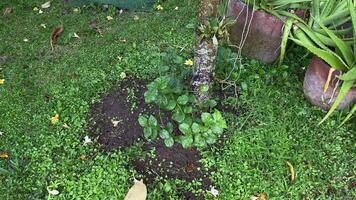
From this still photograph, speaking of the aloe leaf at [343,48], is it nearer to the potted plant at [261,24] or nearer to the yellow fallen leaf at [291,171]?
the potted plant at [261,24]

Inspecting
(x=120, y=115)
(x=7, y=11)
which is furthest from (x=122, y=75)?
(x=7, y=11)

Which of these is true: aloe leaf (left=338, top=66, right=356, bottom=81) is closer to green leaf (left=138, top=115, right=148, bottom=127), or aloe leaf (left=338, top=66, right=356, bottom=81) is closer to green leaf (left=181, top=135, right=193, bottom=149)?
green leaf (left=181, top=135, right=193, bottom=149)

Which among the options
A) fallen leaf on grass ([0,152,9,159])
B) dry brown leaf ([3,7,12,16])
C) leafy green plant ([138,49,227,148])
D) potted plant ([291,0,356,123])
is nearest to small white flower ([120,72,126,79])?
leafy green plant ([138,49,227,148])

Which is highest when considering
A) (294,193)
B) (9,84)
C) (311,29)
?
(311,29)

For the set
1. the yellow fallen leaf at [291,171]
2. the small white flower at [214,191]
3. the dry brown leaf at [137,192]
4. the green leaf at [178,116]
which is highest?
the green leaf at [178,116]

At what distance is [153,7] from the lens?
390cm

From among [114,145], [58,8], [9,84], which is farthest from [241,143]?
[58,8]

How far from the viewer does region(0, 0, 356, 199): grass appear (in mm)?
2535

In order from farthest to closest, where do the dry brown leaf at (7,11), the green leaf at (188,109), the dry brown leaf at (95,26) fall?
the dry brown leaf at (7,11) → the dry brown leaf at (95,26) → the green leaf at (188,109)

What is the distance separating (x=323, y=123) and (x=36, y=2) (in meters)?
2.69

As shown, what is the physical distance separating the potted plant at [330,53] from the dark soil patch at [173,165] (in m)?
0.88

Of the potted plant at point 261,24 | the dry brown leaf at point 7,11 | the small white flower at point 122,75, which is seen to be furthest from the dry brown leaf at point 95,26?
the potted plant at point 261,24

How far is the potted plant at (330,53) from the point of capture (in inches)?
103

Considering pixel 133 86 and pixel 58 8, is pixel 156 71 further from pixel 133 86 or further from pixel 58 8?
pixel 58 8
